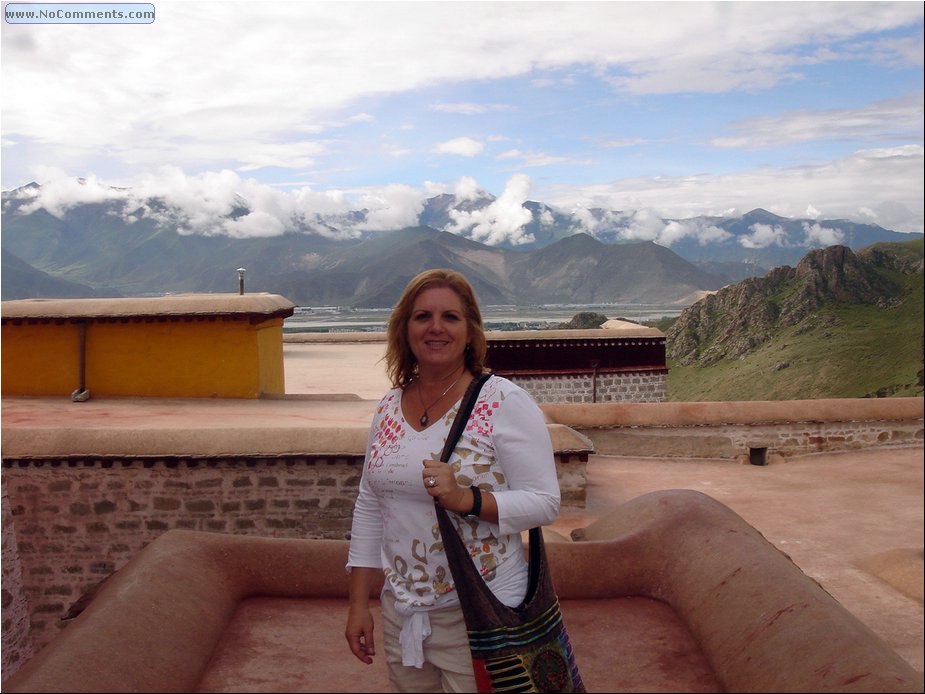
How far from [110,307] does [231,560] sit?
20.4 ft

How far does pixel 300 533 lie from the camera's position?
7086mm

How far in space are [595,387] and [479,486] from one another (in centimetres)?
1519

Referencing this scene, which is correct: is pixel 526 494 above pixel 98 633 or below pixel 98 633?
above

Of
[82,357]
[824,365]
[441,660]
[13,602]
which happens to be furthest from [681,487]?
[824,365]

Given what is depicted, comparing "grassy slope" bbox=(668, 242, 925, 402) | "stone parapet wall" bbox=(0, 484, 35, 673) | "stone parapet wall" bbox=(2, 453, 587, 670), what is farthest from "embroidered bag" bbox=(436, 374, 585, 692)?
"grassy slope" bbox=(668, 242, 925, 402)

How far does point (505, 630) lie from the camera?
2.16 metres

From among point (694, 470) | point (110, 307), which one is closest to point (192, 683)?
point (110, 307)

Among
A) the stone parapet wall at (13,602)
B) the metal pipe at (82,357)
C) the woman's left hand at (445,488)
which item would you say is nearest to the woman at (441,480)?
the woman's left hand at (445,488)

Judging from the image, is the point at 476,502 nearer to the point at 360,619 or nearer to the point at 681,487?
the point at 360,619

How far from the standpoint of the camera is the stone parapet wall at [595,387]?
16.8 metres

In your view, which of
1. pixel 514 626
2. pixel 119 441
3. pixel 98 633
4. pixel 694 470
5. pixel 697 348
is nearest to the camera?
pixel 514 626

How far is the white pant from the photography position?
2.31 meters

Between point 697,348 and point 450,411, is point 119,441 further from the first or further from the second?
point 697,348

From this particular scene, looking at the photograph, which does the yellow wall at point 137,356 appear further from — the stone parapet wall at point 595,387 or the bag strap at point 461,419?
the bag strap at point 461,419
